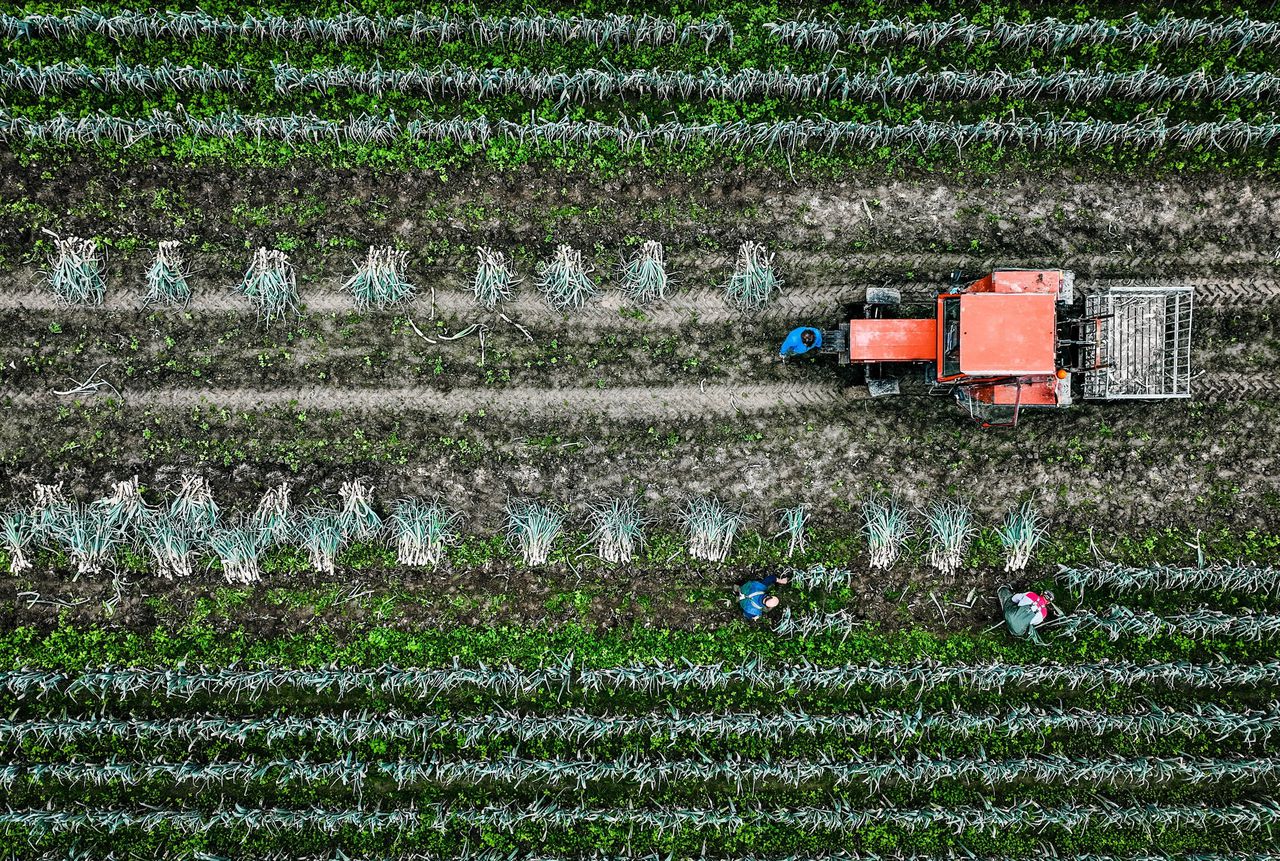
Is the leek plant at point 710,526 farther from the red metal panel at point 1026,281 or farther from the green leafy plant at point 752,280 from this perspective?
the red metal panel at point 1026,281

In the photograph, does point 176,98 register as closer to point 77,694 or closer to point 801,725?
point 77,694

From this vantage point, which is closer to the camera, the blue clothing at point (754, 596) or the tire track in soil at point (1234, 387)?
the blue clothing at point (754, 596)

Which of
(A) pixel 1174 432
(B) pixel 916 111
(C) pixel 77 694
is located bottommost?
(C) pixel 77 694

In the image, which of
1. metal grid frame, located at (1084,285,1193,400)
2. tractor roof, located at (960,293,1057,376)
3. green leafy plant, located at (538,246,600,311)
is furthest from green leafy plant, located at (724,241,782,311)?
metal grid frame, located at (1084,285,1193,400)

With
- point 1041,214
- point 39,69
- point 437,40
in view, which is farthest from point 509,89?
point 1041,214

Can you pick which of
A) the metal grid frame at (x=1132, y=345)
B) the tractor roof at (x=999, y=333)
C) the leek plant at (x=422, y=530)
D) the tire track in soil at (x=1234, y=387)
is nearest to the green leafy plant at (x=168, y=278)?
the leek plant at (x=422, y=530)

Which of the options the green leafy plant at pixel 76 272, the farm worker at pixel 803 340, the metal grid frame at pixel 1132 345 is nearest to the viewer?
the metal grid frame at pixel 1132 345

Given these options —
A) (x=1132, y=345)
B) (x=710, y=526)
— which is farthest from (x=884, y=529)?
(x=1132, y=345)
